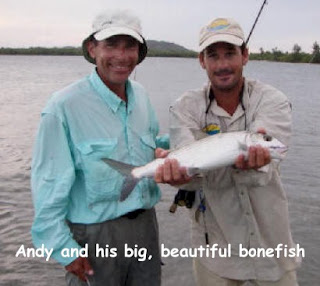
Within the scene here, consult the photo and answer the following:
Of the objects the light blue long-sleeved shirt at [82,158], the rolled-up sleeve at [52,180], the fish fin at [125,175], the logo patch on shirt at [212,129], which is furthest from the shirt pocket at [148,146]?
the rolled-up sleeve at [52,180]

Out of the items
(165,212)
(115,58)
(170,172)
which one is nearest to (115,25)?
(115,58)

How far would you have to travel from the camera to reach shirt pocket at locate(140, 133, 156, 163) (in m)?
3.99

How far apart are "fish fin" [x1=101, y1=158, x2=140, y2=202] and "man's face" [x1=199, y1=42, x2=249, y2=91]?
1.04 m

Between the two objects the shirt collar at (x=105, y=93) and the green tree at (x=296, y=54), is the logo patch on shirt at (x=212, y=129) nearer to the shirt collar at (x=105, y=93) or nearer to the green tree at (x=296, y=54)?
the shirt collar at (x=105, y=93)

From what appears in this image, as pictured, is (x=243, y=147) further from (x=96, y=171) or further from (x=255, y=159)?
(x=96, y=171)

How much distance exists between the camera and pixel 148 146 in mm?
4043

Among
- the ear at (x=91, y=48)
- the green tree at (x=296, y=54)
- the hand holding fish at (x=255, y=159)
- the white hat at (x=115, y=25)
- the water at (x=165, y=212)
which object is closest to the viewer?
the hand holding fish at (x=255, y=159)

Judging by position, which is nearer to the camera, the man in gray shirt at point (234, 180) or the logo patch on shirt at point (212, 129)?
the man in gray shirt at point (234, 180)

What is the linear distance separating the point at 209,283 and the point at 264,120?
1518mm

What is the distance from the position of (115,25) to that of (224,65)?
98cm

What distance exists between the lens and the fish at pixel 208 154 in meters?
3.51

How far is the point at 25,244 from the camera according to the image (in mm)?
7715

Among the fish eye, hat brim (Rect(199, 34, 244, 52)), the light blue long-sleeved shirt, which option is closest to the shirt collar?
the light blue long-sleeved shirt

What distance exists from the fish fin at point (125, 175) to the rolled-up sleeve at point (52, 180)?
1.04ft
